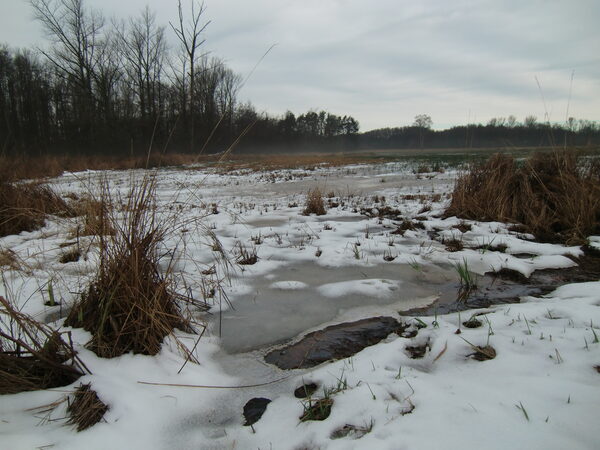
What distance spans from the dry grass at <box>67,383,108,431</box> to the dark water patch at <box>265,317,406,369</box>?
0.81m

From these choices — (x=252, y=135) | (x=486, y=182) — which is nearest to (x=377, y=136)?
(x=252, y=135)

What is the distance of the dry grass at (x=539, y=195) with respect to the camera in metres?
3.72

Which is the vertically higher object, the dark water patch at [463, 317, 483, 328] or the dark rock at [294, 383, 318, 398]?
the dark water patch at [463, 317, 483, 328]

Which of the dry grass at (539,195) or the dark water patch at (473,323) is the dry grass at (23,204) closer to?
the dark water patch at (473,323)

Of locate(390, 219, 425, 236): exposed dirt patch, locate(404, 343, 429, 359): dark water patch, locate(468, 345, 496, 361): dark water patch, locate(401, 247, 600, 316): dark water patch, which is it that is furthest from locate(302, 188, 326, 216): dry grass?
locate(468, 345, 496, 361): dark water patch

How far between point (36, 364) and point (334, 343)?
4.79 feet

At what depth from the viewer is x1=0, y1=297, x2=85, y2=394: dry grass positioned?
129 cm

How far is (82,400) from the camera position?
130 cm

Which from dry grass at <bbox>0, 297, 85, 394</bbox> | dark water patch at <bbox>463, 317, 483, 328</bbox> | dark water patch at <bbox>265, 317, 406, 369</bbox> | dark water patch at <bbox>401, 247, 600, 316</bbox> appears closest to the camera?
dry grass at <bbox>0, 297, 85, 394</bbox>

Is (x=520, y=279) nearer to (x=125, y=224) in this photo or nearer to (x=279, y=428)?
(x=279, y=428)

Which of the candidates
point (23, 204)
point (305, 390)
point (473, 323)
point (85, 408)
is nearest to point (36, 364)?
point (85, 408)

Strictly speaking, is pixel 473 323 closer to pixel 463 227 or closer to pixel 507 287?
pixel 507 287

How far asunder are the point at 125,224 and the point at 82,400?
0.91 m

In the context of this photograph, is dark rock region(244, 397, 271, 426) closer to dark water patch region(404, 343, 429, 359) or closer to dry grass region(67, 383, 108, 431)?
dry grass region(67, 383, 108, 431)
